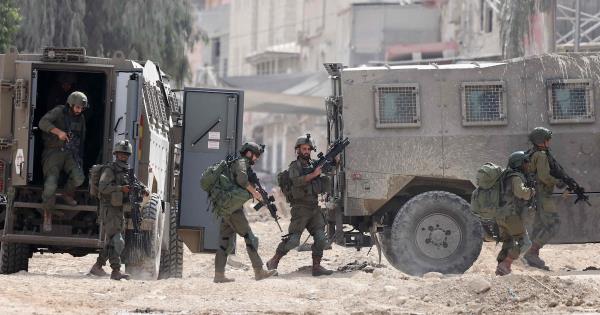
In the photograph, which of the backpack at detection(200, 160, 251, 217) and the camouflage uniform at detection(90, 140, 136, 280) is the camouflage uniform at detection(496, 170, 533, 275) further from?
the camouflage uniform at detection(90, 140, 136, 280)

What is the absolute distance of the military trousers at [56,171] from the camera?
14.8m

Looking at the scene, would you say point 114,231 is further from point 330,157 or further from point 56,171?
point 330,157

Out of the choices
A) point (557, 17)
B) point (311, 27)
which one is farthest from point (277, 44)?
point (557, 17)

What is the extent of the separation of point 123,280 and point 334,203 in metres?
2.89

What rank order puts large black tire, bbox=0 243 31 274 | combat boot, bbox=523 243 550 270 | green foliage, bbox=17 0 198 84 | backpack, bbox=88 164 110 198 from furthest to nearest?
1. green foliage, bbox=17 0 198 84
2. combat boot, bbox=523 243 550 270
3. large black tire, bbox=0 243 31 274
4. backpack, bbox=88 164 110 198

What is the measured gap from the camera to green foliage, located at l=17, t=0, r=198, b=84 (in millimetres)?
27844

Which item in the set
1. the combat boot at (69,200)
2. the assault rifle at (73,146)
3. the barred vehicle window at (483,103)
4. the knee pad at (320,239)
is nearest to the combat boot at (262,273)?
the knee pad at (320,239)

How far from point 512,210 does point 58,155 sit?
189 inches

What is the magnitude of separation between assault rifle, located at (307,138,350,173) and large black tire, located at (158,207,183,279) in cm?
233

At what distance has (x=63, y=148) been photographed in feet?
49.4

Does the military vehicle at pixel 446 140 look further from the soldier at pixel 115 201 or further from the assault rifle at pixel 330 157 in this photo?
the soldier at pixel 115 201

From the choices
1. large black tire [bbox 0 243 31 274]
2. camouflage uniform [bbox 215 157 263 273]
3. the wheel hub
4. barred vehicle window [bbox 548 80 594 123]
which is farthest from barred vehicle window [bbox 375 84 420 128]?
large black tire [bbox 0 243 31 274]

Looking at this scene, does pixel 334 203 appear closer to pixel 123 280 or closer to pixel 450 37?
pixel 123 280

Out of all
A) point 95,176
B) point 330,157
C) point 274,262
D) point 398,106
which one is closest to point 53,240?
point 95,176
